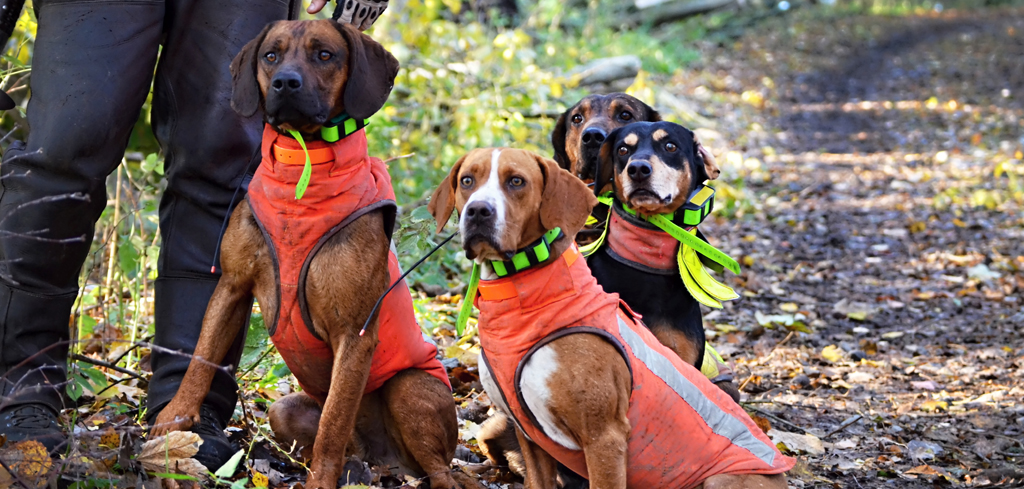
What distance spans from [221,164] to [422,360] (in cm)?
109

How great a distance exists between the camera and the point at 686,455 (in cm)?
335

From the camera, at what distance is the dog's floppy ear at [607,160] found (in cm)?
440

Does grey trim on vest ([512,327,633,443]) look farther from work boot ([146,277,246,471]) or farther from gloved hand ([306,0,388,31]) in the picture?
gloved hand ([306,0,388,31])

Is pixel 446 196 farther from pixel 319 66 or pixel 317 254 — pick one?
pixel 319 66

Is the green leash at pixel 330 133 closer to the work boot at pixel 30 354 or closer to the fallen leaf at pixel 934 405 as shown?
the work boot at pixel 30 354

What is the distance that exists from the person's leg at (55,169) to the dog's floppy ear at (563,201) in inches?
60.7

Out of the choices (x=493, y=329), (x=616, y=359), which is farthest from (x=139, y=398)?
(x=616, y=359)

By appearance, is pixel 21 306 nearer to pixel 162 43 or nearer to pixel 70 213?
pixel 70 213

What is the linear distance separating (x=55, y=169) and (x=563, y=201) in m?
1.75

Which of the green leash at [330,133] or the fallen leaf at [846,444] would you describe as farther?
the fallen leaf at [846,444]

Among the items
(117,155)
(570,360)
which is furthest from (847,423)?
(117,155)

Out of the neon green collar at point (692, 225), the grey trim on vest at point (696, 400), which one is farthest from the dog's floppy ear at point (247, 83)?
the neon green collar at point (692, 225)

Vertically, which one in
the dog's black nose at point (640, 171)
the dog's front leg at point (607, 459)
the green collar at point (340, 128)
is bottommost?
the dog's front leg at point (607, 459)

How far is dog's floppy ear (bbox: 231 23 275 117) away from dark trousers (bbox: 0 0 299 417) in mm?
262
